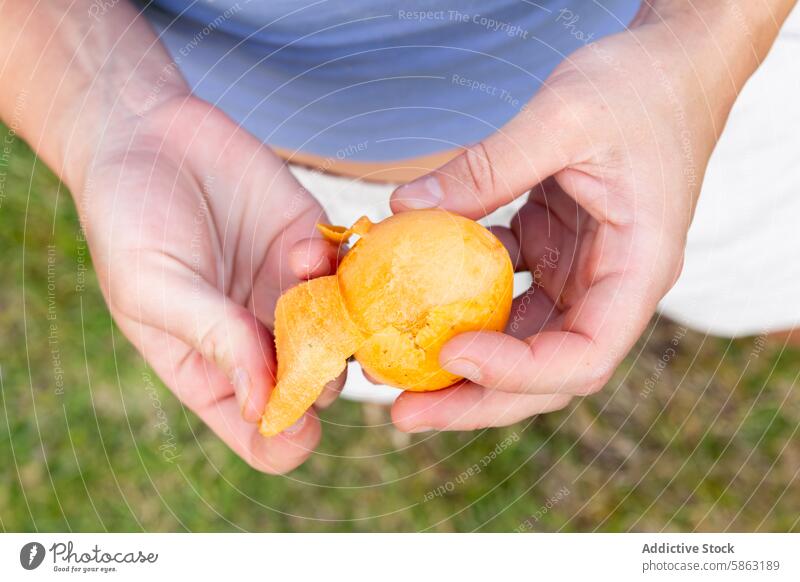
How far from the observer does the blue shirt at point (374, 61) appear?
1676mm

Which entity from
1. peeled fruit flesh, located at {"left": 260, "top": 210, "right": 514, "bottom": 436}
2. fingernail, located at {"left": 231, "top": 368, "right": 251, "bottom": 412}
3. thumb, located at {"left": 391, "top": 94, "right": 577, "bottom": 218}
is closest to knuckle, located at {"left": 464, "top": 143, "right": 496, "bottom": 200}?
thumb, located at {"left": 391, "top": 94, "right": 577, "bottom": 218}

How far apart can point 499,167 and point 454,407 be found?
488 millimetres

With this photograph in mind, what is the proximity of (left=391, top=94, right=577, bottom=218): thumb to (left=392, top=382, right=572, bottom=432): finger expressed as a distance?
1.18 feet

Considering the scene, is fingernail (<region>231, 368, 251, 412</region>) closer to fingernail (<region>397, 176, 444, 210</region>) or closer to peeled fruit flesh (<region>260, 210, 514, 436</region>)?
peeled fruit flesh (<region>260, 210, 514, 436</region>)

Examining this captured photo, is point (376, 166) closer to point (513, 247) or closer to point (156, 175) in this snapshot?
point (513, 247)

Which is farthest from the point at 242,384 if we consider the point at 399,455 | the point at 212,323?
the point at 399,455

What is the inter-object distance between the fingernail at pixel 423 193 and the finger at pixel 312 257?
18 centimetres

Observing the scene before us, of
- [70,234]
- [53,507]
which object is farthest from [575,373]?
[70,234]

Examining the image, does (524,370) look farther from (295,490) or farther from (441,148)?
(295,490)

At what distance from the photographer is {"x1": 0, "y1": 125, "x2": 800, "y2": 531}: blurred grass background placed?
7.56 ft

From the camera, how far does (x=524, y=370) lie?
1.30 meters

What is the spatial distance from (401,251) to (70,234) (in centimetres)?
205

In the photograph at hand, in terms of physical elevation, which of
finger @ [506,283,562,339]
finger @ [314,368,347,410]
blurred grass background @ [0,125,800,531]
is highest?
finger @ [506,283,562,339]
